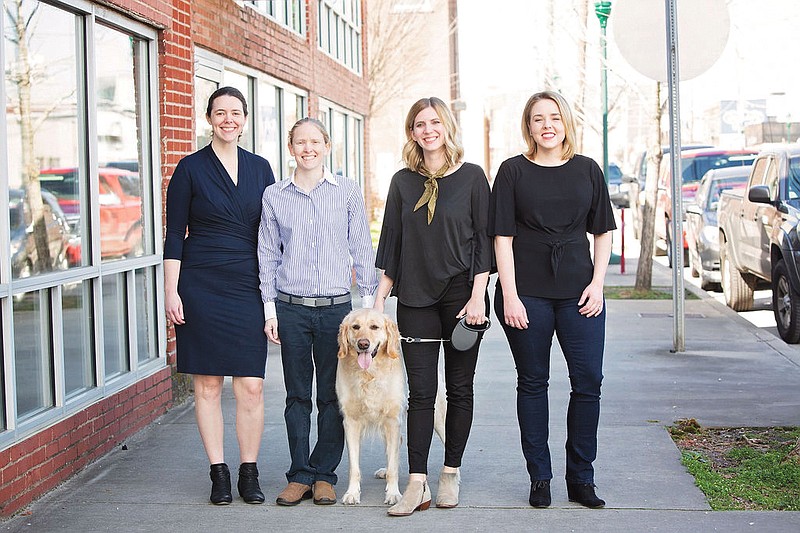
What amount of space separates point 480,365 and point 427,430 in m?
4.54

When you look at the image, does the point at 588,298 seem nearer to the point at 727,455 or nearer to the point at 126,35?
the point at 727,455

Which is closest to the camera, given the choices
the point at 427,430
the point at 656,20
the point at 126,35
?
the point at 427,430

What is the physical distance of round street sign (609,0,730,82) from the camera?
10.6 m

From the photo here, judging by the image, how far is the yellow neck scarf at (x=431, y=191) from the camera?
18.3ft

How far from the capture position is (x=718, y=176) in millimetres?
17719

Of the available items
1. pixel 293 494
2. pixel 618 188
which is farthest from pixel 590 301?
pixel 618 188

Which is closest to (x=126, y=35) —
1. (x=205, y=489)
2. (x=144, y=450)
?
(x=144, y=450)

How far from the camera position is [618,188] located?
3062cm

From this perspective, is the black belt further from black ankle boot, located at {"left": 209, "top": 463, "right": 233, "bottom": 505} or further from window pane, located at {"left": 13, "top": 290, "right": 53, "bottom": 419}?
window pane, located at {"left": 13, "top": 290, "right": 53, "bottom": 419}

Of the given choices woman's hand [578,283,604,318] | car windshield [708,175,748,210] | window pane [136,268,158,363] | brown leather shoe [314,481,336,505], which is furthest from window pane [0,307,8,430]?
car windshield [708,175,748,210]

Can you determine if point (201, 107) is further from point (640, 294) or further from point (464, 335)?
point (640, 294)

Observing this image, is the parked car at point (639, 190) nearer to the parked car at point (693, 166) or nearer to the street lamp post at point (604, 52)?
the parked car at point (693, 166)

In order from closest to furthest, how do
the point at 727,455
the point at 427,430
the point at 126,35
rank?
the point at 427,430 → the point at 727,455 → the point at 126,35

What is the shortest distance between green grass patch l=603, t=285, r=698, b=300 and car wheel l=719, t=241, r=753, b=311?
31.3 inches
